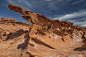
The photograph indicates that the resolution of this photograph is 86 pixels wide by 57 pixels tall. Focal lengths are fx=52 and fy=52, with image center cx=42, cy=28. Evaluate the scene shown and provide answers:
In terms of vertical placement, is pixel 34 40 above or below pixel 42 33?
below

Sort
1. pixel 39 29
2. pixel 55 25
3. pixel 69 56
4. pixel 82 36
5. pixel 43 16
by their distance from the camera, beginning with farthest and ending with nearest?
pixel 82 36 < pixel 55 25 < pixel 43 16 < pixel 39 29 < pixel 69 56

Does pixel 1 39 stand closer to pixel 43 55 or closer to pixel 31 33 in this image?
pixel 31 33

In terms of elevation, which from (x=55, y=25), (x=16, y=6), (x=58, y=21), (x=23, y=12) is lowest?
(x=55, y=25)

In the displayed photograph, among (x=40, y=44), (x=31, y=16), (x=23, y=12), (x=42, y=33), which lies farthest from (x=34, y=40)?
(x=23, y=12)

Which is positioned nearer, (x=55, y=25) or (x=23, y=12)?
(x=23, y=12)

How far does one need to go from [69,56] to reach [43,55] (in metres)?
1.83

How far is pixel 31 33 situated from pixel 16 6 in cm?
415

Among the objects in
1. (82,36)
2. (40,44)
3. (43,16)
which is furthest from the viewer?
(82,36)

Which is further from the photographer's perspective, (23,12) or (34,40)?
(23,12)

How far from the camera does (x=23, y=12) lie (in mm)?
6480

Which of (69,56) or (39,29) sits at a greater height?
(39,29)

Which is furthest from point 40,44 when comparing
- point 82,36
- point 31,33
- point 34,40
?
point 82,36

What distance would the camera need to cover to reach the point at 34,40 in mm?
5230

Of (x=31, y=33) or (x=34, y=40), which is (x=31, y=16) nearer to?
(x=31, y=33)
